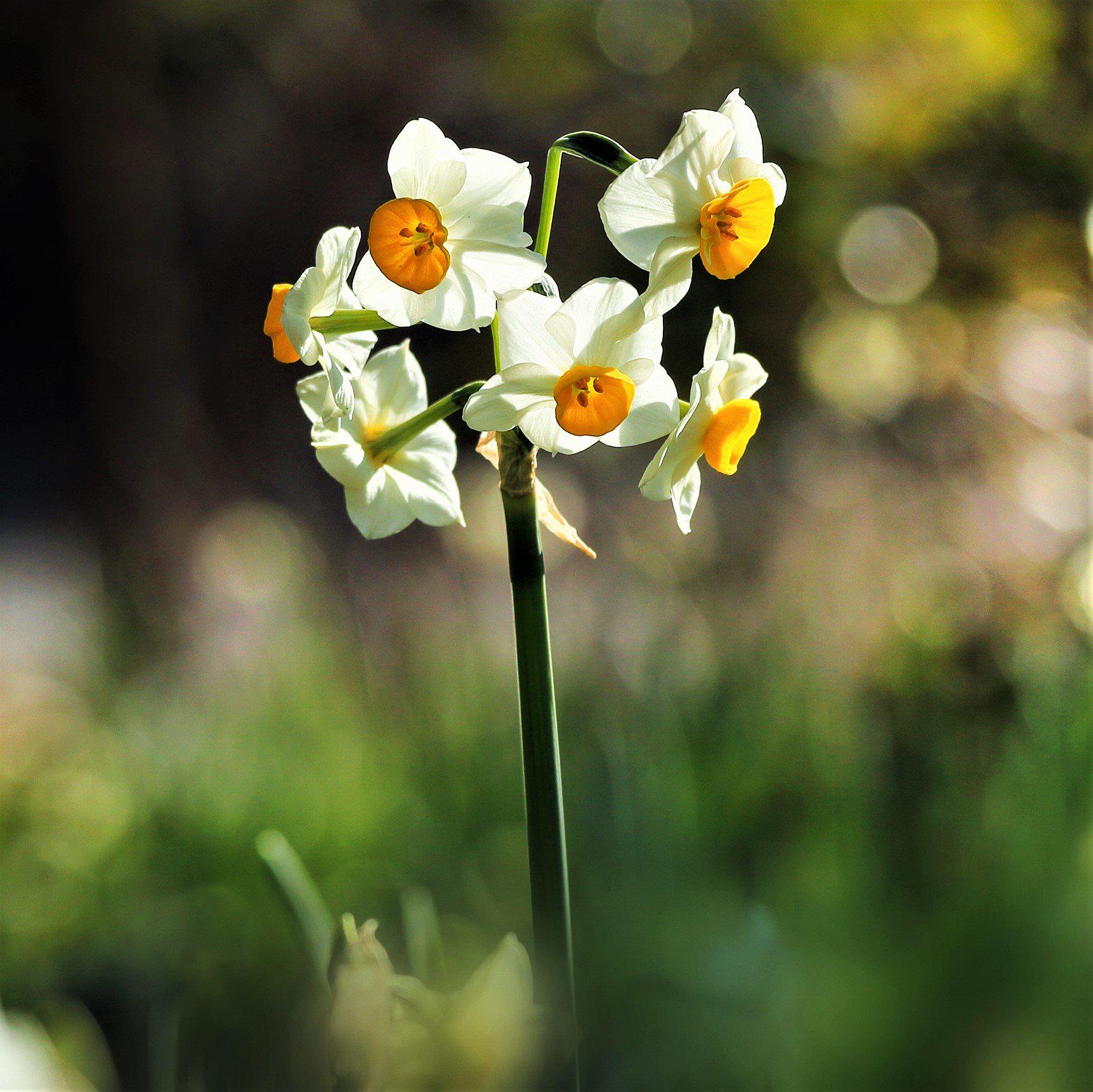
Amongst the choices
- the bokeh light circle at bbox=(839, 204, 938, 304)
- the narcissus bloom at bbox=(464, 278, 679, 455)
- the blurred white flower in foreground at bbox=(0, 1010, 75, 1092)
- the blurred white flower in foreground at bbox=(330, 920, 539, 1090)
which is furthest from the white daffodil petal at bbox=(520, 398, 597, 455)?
the bokeh light circle at bbox=(839, 204, 938, 304)

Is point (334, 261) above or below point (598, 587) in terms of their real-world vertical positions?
above

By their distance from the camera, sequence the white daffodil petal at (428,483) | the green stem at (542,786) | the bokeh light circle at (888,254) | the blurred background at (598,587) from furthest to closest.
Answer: the bokeh light circle at (888,254), the blurred background at (598,587), the white daffodil petal at (428,483), the green stem at (542,786)

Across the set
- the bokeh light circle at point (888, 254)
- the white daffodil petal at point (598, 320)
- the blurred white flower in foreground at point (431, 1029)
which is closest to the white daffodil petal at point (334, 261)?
the white daffodil petal at point (598, 320)

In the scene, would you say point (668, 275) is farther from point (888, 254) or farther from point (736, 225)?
point (888, 254)

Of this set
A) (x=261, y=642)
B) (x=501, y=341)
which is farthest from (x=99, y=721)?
(x=501, y=341)

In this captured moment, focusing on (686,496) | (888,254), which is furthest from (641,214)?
(888,254)

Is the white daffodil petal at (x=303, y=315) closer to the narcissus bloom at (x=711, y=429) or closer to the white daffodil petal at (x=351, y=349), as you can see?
the white daffodil petal at (x=351, y=349)

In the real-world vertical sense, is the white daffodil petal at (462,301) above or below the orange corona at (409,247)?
below

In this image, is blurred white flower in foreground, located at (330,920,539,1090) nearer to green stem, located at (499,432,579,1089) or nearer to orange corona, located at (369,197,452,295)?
green stem, located at (499,432,579,1089)
